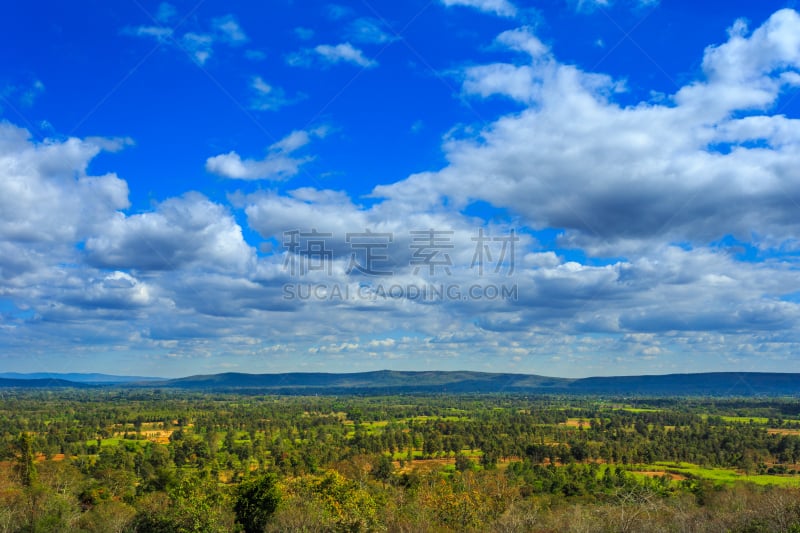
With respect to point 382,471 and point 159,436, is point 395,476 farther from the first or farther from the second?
point 159,436

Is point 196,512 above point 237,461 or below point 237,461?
above

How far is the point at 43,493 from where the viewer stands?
5822cm

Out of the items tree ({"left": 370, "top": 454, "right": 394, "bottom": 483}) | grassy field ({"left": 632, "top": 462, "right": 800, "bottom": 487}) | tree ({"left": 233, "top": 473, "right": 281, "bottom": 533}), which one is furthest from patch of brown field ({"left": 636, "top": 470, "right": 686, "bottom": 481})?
tree ({"left": 233, "top": 473, "right": 281, "bottom": 533})

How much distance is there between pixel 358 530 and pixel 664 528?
22281 millimetres

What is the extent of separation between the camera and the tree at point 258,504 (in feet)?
163

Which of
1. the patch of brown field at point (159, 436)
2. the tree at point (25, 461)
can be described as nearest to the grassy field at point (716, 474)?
the tree at point (25, 461)

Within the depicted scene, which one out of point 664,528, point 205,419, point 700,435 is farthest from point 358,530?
point 205,419

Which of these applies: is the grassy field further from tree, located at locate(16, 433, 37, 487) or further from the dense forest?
tree, located at locate(16, 433, 37, 487)

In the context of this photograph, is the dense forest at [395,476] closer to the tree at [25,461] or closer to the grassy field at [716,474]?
the tree at [25,461]

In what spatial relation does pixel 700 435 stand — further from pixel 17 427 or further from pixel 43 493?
pixel 17 427

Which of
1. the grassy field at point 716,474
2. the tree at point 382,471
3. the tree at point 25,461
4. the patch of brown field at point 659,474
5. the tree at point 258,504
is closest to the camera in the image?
the tree at point 258,504

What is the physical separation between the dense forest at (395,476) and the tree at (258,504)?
0.54 ft

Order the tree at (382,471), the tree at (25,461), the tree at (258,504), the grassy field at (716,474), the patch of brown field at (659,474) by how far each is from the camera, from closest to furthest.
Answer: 1. the tree at (258,504)
2. the tree at (25,461)
3. the tree at (382,471)
4. the grassy field at (716,474)
5. the patch of brown field at (659,474)

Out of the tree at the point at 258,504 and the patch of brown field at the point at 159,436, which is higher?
the tree at the point at 258,504
